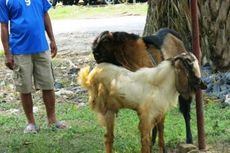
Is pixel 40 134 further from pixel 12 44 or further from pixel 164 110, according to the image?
pixel 164 110

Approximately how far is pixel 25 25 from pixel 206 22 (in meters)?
3.94

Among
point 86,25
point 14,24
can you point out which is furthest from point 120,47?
point 86,25

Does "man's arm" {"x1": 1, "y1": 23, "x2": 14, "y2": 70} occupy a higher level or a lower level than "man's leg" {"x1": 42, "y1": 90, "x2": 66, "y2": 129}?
higher

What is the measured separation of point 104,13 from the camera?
2366 cm

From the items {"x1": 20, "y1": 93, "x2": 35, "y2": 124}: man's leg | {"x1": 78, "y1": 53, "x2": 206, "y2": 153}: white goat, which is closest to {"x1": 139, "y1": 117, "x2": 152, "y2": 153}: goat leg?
{"x1": 78, "y1": 53, "x2": 206, "y2": 153}: white goat

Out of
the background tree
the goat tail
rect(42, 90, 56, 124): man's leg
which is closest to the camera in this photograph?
the goat tail

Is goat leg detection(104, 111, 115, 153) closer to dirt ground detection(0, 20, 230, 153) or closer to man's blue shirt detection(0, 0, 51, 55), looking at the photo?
dirt ground detection(0, 20, 230, 153)

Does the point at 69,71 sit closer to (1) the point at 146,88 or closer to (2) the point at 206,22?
(2) the point at 206,22

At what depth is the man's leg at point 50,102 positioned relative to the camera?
7270mm

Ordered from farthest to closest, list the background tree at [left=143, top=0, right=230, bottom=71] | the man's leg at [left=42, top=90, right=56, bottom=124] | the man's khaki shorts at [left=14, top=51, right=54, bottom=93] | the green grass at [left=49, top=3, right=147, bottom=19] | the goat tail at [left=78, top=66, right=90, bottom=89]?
the green grass at [left=49, top=3, right=147, bottom=19] → the background tree at [left=143, top=0, right=230, bottom=71] → the man's leg at [left=42, top=90, right=56, bottom=124] → the man's khaki shorts at [left=14, top=51, right=54, bottom=93] → the goat tail at [left=78, top=66, right=90, bottom=89]

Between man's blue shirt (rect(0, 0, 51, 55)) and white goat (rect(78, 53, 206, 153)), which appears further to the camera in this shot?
man's blue shirt (rect(0, 0, 51, 55))

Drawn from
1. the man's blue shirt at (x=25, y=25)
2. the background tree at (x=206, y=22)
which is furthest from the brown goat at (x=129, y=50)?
the background tree at (x=206, y=22)

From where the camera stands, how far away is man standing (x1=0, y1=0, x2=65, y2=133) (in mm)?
6773

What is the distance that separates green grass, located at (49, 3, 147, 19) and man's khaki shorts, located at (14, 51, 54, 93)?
51.0 ft
